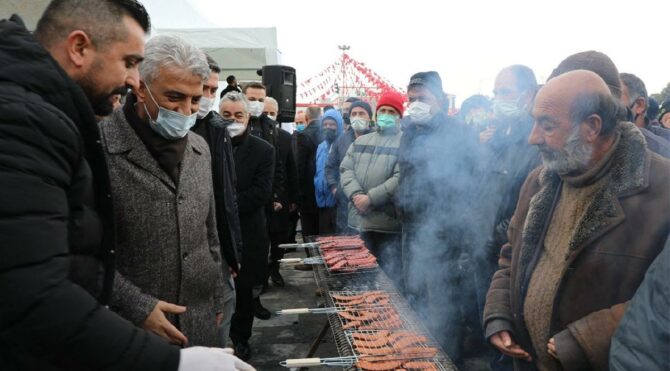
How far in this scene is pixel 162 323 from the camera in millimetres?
2223

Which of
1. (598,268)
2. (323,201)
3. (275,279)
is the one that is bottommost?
(275,279)

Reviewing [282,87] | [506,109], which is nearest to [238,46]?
[282,87]

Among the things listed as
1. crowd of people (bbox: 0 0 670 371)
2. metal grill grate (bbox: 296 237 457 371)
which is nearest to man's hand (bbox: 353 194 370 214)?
metal grill grate (bbox: 296 237 457 371)

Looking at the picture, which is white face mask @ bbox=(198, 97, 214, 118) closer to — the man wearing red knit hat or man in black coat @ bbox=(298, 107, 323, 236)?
the man wearing red knit hat

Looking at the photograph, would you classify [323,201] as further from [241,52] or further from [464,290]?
[241,52]

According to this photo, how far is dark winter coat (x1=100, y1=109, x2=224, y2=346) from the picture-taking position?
89.3 inches

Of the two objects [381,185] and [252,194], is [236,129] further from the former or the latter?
[381,185]

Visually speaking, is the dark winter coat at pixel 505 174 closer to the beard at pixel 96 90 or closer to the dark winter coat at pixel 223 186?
the dark winter coat at pixel 223 186

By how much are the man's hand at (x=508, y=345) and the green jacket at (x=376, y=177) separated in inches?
110

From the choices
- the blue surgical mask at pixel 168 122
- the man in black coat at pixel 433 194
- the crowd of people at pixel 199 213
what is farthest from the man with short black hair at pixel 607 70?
the blue surgical mask at pixel 168 122

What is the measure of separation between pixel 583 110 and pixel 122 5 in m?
2.07

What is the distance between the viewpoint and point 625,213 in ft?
6.43

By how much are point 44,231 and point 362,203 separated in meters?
4.33

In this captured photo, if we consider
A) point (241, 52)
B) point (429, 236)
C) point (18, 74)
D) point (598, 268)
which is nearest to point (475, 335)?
point (429, 236)
